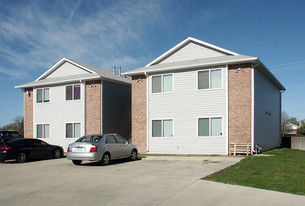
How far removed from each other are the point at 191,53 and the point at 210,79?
2852 mm

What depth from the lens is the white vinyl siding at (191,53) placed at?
65.3 ft

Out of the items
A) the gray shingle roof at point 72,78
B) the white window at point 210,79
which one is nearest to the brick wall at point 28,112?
the gray shingle roof at point 72,78

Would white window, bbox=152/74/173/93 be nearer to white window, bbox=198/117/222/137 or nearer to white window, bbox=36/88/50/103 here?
white window, bbox=198/117/222/137

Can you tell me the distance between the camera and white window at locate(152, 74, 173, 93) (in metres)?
19.9

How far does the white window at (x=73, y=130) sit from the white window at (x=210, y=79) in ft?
33.1

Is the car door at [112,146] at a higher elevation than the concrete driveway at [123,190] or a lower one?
higher

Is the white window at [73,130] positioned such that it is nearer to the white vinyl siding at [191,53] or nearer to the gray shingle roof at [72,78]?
the gray shingle roof at [72,78]

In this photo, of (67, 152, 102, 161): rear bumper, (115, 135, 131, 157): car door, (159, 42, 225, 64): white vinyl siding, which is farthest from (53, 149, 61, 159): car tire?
(159, 42, 225, 64): white vinyl siding

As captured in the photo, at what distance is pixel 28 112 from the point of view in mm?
25844

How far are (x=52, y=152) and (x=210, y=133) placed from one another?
31.2 ft

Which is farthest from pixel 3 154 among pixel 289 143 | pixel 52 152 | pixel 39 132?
pixel 289 143

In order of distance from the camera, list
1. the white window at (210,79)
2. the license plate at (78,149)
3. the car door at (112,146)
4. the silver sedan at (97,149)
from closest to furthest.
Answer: the silver sedan at (97,149)
the license plate at (78,149)
the car door at (112,146)
the white window at (210,79)

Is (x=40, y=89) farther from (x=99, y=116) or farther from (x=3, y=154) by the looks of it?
(x=3, y=154)

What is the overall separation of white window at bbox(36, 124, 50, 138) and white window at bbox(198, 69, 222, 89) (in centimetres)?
1316
